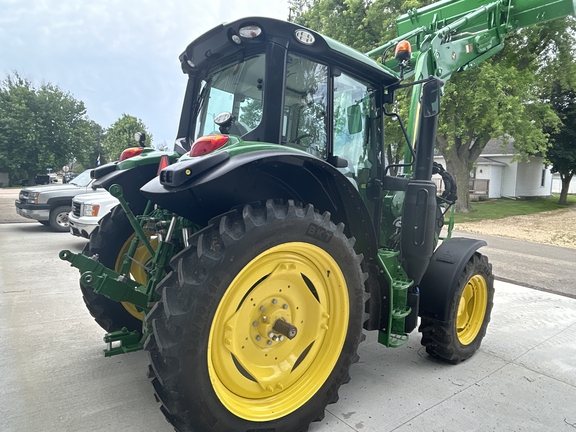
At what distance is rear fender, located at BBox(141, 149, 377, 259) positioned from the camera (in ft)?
6.72

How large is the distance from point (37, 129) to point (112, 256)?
42754 mm

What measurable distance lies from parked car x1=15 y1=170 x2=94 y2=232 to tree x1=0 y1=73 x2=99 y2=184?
32608mm

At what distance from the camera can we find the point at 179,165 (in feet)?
6.73

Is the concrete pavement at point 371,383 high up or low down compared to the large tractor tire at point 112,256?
down

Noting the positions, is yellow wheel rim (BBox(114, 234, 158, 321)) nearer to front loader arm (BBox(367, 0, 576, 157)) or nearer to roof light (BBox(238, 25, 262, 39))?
roof light (BBox(238, 25, 262, 39))

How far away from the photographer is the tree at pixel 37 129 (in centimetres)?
3738

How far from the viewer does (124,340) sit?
123 inches

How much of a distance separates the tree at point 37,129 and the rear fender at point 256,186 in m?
42.9

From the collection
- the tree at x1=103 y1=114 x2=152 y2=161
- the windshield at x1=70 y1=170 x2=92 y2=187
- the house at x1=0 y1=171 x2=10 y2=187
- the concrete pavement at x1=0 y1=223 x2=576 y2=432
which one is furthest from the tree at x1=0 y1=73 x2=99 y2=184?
the concrete pavement at x1=0 y1=223 x2=576 y2=432

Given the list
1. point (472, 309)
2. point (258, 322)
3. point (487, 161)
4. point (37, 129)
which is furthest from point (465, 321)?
point (37, 129)

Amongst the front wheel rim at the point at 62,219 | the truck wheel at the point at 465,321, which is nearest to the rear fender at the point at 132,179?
the truck wheel at the point at 465,321

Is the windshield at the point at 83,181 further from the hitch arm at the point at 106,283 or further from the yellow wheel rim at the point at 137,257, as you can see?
the hitch arm at the point at 106,283

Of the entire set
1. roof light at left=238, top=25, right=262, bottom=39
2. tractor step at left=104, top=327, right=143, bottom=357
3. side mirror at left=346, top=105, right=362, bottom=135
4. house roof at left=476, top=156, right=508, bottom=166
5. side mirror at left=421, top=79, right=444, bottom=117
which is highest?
house roof at left=476, top=156, right=508, bottom=166

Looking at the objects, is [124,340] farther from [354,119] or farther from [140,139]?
[354,119]
